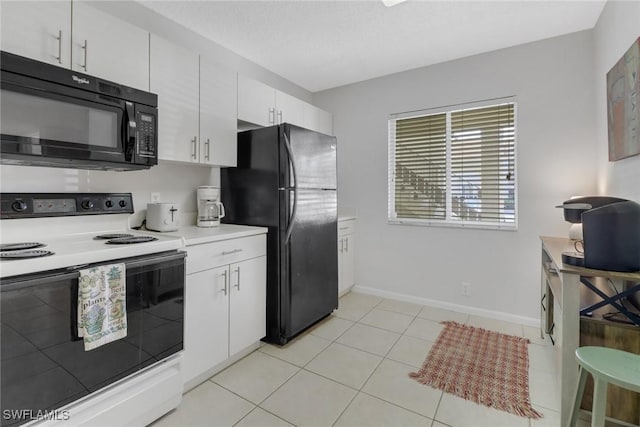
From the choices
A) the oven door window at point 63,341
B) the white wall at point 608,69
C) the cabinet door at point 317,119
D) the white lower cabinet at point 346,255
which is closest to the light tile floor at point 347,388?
the oven door window at point 63,341

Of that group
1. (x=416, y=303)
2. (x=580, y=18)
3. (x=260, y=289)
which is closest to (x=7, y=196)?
(x=260, y=289)

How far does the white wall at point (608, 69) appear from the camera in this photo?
1688mm

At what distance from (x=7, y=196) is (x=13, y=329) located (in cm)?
80

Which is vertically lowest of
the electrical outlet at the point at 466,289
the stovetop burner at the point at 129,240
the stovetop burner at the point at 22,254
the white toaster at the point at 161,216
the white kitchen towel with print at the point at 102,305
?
the electrical outlet at the point at 466,289

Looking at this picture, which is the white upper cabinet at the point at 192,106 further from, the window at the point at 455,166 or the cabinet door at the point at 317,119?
the window at the point at 455,166

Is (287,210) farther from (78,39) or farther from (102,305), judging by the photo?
(78,39)

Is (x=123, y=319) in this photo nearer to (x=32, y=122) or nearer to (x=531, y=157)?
(x=32, y=122)

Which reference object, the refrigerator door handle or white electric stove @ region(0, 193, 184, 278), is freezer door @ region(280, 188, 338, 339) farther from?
white electric stove @ region(0, 193, 184, 278)

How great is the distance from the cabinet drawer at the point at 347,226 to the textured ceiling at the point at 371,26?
1688 mm

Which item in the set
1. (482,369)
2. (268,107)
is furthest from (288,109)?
(482,369)

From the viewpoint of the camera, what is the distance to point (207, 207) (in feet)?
7.64

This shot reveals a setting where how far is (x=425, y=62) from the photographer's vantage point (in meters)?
3.10

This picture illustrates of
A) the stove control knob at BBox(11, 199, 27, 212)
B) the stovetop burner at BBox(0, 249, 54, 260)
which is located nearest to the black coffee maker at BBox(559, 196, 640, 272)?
the stovetop burner at BBox(0, 249, 54, 260)

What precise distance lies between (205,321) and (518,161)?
292 cm
